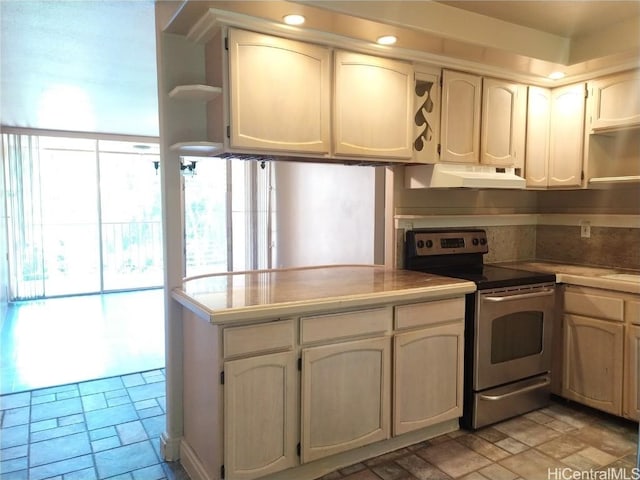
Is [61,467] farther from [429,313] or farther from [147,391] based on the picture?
[429,313]

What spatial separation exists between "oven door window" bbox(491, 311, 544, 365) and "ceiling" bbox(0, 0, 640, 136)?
1.60m

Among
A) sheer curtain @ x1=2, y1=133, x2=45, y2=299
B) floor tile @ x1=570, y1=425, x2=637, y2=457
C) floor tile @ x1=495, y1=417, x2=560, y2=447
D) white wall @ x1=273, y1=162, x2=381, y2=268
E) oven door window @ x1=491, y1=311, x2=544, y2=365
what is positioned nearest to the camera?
floor tile @ x1=570, y1=425, x2=637, y2=457

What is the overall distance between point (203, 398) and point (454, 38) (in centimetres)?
227

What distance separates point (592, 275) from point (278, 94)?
7.27ft

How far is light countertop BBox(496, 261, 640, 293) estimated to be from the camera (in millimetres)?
2732

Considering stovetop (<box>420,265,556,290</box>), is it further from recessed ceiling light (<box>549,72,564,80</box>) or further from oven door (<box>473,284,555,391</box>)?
recessed ceiling light (<box>549,72,564,80</box>)

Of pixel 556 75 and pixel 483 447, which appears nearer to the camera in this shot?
pixel 483 447

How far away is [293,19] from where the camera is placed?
2.24 meters

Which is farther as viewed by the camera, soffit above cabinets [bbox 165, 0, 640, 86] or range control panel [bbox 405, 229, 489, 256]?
range control panel [bbox 405, 229, 489, 256]

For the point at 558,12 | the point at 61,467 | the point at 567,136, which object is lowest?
the point at 61,467

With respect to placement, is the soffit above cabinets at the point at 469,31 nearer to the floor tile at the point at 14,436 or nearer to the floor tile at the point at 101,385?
the floor tile at the point at 14,436

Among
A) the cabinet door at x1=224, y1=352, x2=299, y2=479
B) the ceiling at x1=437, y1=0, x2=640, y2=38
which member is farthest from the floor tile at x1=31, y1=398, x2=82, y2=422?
the ceiling at x1=437, y1=0, x2=640, y2=38

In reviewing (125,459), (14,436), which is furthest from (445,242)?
(14,436)

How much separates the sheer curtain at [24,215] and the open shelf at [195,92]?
5.33 meters
